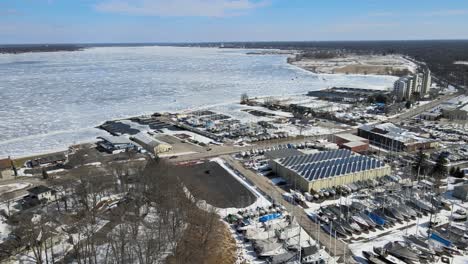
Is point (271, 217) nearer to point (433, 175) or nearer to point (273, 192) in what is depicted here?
point (273, 192)

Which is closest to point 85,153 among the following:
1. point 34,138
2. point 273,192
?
point 34,138

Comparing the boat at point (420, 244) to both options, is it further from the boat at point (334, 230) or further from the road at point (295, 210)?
the road at point (295, 210)

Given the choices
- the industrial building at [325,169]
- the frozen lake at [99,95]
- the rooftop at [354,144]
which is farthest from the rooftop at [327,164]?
the frozen lake at [99,95]

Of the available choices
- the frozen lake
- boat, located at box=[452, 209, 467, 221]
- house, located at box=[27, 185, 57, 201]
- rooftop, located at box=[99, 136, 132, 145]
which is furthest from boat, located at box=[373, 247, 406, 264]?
the frozen lake

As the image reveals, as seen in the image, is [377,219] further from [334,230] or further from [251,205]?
[251,205]

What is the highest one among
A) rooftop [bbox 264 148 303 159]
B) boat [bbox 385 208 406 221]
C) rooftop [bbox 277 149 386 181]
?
rooftop [bbox 277 149 386 181]

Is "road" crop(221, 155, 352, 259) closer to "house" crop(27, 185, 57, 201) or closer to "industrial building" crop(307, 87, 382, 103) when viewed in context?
"house" crop(27, 185, 57, 201)

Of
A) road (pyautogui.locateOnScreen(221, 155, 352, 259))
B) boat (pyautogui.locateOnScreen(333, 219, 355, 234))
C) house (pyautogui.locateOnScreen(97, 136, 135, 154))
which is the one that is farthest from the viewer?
house (pyautogui.locateOnScreen(97, 136, 135, 154))

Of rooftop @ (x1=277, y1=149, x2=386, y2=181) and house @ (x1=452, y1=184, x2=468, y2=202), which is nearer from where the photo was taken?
house @ (x1=452, y1=184, x2=468, y2=202)
